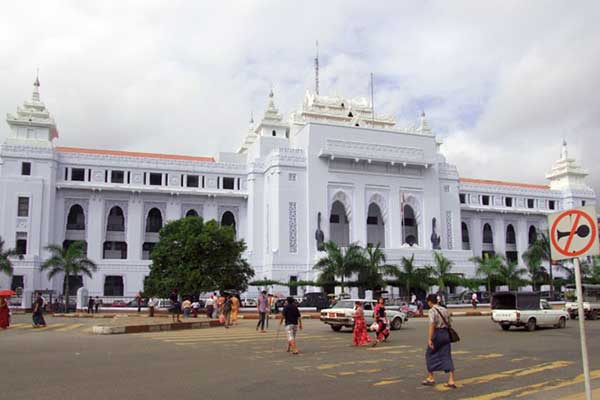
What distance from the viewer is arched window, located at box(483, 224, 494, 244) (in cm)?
6150

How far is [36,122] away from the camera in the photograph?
47781 millimetres

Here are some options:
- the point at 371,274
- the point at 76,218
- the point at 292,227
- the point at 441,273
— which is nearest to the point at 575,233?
the point at 371,274

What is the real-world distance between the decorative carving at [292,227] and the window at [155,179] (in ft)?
38.2

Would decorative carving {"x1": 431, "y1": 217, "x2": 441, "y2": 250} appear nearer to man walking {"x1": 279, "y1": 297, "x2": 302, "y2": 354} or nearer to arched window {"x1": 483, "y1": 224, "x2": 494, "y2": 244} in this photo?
arched window {"x1": 483, "y1": 224, "x2": 494, "y2": 244}

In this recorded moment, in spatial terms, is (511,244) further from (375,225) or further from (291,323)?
(291,323)

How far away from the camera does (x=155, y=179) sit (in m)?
50.7

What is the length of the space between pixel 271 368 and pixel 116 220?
138 feet

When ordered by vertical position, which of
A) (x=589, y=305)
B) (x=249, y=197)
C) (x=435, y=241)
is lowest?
(x=589, y=305)

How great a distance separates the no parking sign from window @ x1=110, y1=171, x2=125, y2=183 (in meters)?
47.0

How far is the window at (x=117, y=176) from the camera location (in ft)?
163

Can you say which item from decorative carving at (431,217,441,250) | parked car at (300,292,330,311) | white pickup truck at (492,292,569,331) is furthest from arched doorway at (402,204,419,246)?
white pickup truck at (492,292,569,331)

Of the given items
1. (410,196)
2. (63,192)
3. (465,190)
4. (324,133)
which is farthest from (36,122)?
(465,190)

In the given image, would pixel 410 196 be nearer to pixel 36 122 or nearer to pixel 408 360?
pixel 36 122

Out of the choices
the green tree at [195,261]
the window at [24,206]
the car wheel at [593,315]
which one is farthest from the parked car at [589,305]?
the window at [24,206]
